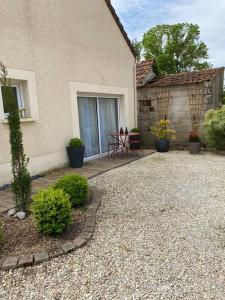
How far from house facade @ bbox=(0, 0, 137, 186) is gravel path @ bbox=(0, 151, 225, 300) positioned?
8.47 feet

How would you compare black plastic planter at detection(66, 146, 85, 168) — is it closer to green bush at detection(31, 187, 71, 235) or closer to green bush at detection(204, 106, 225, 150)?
green bush at detection(31, 187, 71, 235)

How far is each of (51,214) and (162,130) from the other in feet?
25.1

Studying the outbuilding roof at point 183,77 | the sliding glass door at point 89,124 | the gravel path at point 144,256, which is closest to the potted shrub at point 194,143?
the outbuilding roof at point 183,77

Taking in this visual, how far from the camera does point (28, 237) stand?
3.37m

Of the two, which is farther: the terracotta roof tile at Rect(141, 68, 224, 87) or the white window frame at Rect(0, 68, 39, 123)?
the terracotta roof tile at Rect(141, 68, 224, 87)

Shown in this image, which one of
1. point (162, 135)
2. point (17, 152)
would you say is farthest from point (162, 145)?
point (17, 152)

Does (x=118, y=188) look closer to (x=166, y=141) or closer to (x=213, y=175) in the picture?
(x=213, y=175)

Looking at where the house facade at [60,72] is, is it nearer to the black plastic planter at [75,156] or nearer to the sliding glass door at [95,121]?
the sliding glass door at [95,121]

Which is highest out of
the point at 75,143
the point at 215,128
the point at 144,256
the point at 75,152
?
the point at 215,128

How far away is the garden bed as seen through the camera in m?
3.07

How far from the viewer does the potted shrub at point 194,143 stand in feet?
31.0

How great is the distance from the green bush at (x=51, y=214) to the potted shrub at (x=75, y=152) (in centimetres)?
383

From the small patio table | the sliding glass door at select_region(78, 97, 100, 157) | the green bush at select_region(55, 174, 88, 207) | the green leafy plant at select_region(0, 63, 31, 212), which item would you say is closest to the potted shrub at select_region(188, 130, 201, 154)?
the small patio table

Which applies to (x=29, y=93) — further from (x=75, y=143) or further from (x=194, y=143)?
(x=194, y=143)
